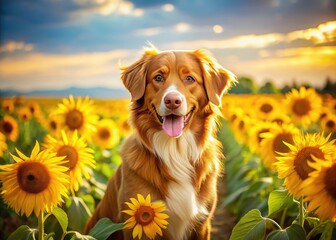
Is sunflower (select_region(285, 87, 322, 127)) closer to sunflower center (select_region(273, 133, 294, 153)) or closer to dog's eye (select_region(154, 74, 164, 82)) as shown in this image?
Result: sunflower center (select_region(273, 133, 294, 153))

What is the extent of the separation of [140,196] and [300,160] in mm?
1015

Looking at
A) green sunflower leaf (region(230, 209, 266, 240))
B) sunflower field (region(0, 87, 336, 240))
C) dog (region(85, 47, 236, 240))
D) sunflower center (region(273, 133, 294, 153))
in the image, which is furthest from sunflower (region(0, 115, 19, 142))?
green sunflower leaf (region(230, 209, 266, 240))

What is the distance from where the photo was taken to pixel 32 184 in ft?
8.41

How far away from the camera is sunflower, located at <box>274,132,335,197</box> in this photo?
2686 millimetres

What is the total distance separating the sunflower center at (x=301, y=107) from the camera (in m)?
5.91

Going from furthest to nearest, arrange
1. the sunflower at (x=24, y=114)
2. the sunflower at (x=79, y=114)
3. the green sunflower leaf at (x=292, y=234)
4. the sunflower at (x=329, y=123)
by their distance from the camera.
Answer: the sunflower at (x=24, y=114) → the sunflower at (x=329, y=123) → the sunflower at (x=79, y=114) → the green sunflower leaf at (x=292, y=234)

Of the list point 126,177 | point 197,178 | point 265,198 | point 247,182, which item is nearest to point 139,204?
point 126,177

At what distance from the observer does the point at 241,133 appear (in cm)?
732

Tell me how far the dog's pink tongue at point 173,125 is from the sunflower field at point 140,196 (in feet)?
1.88

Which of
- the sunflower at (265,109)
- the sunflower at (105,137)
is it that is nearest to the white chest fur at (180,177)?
the sunflower at (105,137)

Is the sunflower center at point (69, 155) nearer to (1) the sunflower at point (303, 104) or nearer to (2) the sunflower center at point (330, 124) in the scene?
(1) the sunflower at point (303, 104)

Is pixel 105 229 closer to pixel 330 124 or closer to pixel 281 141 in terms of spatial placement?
pixel 281 141

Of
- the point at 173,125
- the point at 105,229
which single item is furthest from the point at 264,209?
the point at 105,229

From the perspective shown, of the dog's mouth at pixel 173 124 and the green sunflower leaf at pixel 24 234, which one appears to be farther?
the dog's mouth at pixel 173 124
